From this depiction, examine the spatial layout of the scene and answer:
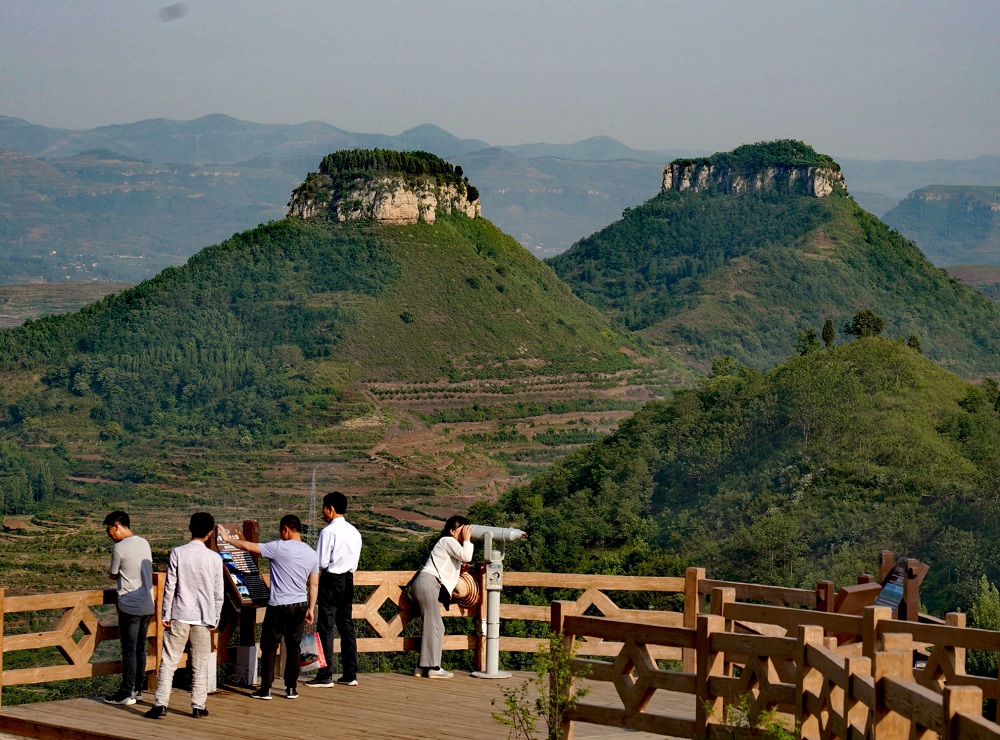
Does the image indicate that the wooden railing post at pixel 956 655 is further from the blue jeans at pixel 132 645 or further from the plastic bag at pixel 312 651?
the blue jeans at pixel 132 645

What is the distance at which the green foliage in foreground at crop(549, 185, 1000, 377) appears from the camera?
6288 inches

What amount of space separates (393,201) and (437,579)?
117234 mm

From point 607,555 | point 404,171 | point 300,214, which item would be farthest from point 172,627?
point 300,214

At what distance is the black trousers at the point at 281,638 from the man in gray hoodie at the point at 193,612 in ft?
1.90

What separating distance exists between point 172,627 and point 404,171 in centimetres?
11747

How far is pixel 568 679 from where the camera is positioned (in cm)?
1116

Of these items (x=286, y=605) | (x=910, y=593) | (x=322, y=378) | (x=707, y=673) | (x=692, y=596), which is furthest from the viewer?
(x=322, y=378)

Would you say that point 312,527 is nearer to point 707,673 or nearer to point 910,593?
point 910,593

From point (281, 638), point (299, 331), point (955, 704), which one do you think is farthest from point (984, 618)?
point (299, 331)

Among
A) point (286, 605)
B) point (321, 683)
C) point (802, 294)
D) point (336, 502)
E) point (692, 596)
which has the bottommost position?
point (321, 683)

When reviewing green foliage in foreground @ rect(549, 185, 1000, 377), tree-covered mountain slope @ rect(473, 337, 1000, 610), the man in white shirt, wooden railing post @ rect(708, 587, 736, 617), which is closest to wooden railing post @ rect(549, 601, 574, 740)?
wooden railing post @ rect(708, 587, 736, 617)

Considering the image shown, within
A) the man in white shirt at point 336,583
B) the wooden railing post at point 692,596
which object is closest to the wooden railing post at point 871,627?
the wooden railing post at point 692,596

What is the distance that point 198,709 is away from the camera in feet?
41.5

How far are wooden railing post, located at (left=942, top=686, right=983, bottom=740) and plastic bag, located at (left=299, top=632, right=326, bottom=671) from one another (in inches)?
287
